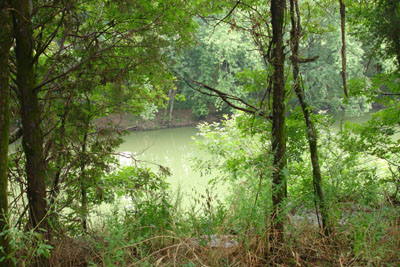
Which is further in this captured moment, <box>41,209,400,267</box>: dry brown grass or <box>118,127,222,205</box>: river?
<box>118,127,222,205</box>: river

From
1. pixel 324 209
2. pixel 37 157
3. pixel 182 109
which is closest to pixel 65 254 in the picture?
pixel 37 157

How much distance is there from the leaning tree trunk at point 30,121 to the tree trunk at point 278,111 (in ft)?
5.35

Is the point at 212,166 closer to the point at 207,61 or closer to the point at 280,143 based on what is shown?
the point at 280,143

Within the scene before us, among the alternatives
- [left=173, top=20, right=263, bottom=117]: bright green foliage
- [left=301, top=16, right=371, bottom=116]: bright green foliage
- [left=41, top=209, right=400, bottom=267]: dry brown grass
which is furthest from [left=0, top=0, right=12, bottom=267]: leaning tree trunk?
[left=301, top=16, right=371, bottom=116]: bright green foliage

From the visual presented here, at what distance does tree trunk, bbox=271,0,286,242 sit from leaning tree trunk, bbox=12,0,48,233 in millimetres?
1630

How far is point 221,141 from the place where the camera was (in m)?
8.72

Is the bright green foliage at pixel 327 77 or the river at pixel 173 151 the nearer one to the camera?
the river at pixel 173 151

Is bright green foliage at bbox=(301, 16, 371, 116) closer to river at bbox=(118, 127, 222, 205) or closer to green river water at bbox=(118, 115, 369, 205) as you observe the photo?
green river water at bbox=(118, 115, 369, 205)

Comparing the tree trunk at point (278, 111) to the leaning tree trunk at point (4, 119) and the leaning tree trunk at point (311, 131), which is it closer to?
the leaning tree trunk at point (311, 131)

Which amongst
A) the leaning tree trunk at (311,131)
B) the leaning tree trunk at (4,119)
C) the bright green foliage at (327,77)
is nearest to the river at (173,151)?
the leaning tree trunk at (311,131)

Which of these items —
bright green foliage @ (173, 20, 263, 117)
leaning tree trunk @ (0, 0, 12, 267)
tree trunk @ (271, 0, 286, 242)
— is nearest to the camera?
leaning tree trunk @ (0, 0, 12, 267)

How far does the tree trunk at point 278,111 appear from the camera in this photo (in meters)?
2.35

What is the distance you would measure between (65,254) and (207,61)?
25846 millimetres

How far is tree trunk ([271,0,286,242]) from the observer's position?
2.35 m
